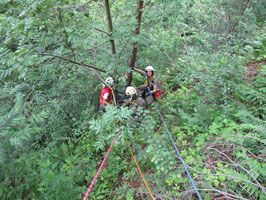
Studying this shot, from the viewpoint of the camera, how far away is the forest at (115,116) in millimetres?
2148

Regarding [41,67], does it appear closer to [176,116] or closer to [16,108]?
[16,108]

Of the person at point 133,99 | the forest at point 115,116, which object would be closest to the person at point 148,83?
the forest at point 115,116

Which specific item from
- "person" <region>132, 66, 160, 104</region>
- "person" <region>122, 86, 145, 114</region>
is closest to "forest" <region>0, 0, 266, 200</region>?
"person" <region>132, 66, 160, 104</region>

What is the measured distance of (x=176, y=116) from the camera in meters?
4.50

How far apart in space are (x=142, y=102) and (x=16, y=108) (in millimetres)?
3804

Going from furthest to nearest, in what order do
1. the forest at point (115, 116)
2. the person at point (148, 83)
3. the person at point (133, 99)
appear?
the person at point (148, 83) < the person at point (133, 99) < the forest at point (115, 116)

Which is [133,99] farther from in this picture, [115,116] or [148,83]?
[115,116]

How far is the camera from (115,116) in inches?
78.0

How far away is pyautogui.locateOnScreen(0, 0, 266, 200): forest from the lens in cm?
215

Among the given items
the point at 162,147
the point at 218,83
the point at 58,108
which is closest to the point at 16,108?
the point at 162,147

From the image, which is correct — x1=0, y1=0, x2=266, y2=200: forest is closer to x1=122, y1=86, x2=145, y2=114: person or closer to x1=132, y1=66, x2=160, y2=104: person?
x1=132, y1=66, x2=160, y2=104: person

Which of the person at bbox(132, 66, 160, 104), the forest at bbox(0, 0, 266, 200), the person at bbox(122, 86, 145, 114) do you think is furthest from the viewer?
the person at bbox(132, 66, 160, 104)

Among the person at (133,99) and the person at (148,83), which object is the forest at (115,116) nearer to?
the person at (148,83)

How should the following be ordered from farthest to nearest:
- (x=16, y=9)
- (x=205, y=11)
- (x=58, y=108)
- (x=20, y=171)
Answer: (x=205, y=11), (x=58, y=108), (x=16, y=9), (x=20, y=171)
